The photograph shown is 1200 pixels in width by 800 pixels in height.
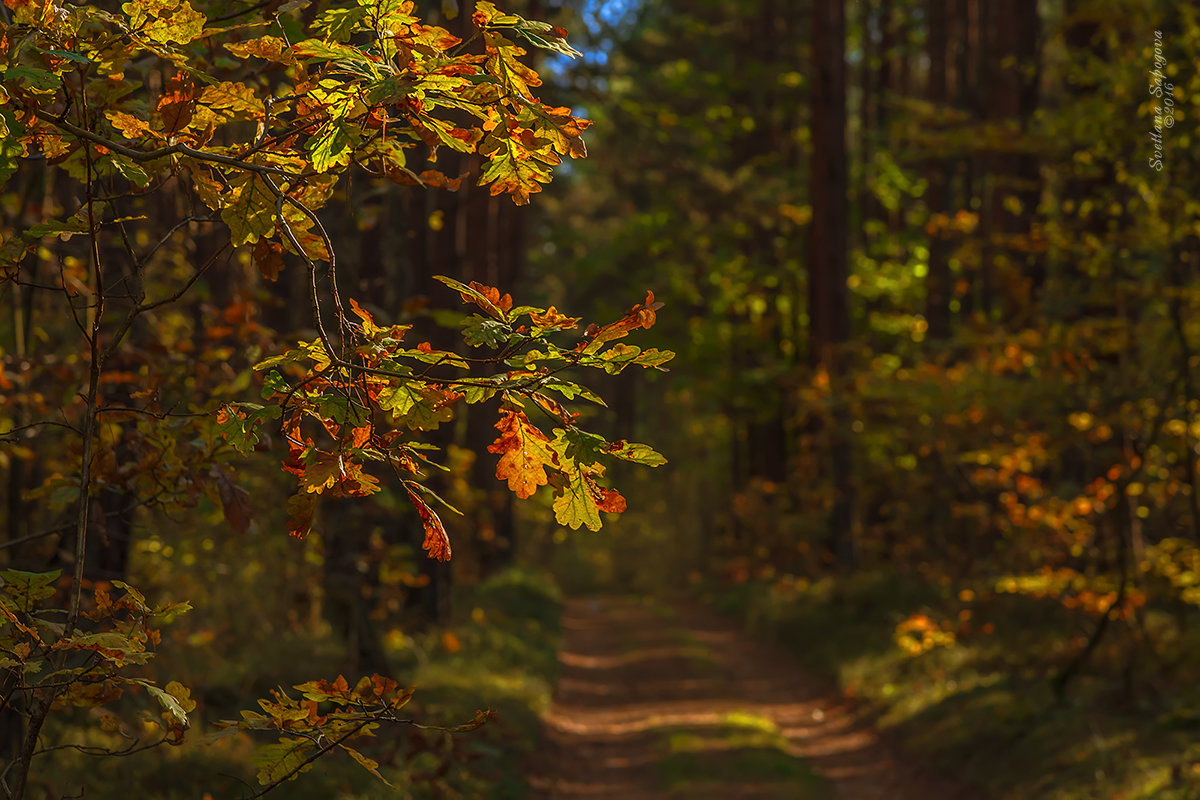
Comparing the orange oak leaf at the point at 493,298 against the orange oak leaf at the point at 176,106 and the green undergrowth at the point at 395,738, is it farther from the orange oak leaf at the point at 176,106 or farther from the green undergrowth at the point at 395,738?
the green undergrowth at the point at 395,738

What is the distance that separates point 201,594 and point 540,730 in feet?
11.3

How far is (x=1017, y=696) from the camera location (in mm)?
9672

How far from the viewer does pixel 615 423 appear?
142ft

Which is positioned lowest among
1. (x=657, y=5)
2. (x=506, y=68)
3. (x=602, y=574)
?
(x=602, y=574)

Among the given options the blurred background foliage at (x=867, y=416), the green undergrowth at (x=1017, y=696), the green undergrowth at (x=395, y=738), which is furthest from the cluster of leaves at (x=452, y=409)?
the green undergrowth at (x=1017, y=696)

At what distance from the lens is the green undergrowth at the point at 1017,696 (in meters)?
7.56

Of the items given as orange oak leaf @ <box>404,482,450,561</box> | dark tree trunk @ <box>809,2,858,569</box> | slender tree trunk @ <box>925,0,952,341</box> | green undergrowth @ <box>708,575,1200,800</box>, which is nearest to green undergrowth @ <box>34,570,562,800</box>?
orange oak leaf @ <box>404,482,450,561</box>

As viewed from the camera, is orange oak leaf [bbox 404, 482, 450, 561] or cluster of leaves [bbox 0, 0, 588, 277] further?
orange oak leaf [bbox 404, 482, 450, 561]

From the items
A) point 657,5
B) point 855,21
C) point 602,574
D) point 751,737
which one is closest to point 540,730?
point 751,737

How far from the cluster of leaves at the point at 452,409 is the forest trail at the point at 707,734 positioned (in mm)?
6490

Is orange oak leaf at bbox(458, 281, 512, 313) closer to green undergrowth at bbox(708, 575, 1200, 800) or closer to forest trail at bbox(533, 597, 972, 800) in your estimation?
green undergrowth at bbox(708, 575, 1200, 800)

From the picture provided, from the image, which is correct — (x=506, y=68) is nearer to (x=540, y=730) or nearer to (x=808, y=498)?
(x=540, y=730)

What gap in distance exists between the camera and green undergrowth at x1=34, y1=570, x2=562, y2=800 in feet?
20.0

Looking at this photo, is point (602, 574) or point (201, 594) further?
point (602, 574)
